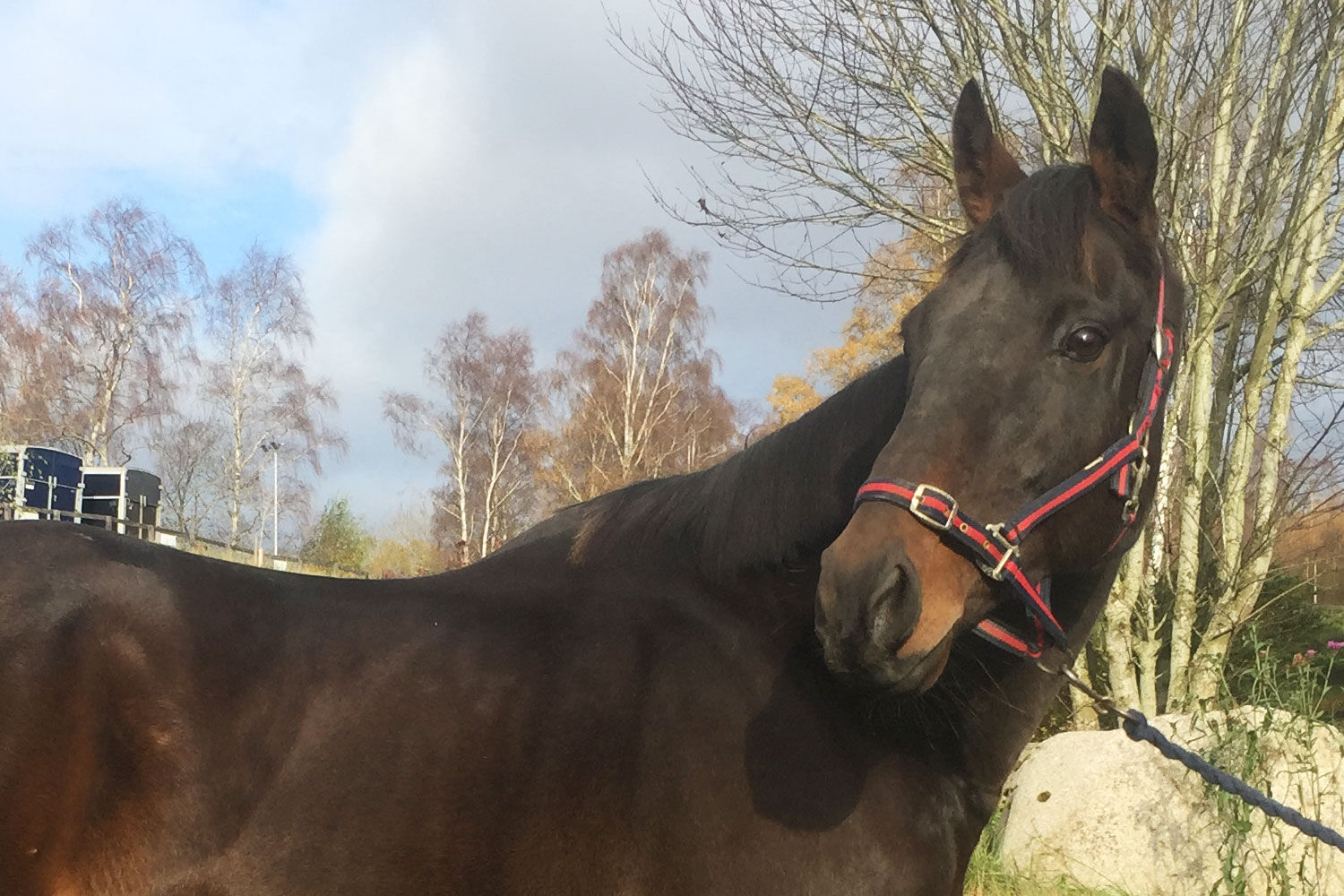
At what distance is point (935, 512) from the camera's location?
1953mm

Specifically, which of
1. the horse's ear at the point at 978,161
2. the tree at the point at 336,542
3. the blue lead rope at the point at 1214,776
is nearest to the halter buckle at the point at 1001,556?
the blue lead rope at the point at 1214,776

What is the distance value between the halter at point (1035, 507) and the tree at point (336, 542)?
1227 inches

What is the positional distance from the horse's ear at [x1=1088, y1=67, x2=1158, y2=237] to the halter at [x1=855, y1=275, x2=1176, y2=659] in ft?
0.57

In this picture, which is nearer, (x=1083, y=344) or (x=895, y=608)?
(x=895, y=608)

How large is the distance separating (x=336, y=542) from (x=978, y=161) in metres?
31.8

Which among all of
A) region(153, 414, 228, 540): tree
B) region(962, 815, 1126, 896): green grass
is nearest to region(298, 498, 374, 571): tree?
region(153, 414, 228, 540): tree

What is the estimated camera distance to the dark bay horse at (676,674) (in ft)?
6.52

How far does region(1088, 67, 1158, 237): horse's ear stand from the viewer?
2.26 m

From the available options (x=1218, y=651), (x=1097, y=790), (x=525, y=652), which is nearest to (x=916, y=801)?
(x=525, y=652)

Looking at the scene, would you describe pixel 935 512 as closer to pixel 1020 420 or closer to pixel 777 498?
pixel 1020 420

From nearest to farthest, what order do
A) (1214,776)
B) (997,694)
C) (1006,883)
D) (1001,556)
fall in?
(1001,556)
(997,694)
(1214,776)
(1006,883)

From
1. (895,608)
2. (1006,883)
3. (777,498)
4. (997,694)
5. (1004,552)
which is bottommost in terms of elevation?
(1006,883)

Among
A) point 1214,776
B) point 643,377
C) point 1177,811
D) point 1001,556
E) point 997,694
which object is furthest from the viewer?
point 643,377

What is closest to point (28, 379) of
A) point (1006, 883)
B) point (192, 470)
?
point (192, 470)
